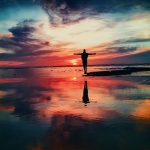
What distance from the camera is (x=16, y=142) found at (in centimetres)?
1244

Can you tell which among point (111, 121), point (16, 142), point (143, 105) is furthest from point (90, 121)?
point (143, 105)

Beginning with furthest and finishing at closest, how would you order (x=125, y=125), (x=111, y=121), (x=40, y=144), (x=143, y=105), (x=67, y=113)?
(x=143, y=105), (x=67, y=113), (x=111, y=121), (x=125, y=125), (x=40, y=144)

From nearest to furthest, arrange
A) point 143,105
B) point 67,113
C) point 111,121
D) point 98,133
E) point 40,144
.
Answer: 1. point 40,144
2. point 98,133
3. point 111,121
4. point 67,113
5. point 143,105

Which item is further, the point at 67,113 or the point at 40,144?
the point at 67,113

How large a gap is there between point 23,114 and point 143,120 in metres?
8.21

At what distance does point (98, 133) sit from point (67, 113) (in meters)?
5.71

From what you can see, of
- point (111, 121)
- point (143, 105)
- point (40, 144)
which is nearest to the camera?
point (40, 144)

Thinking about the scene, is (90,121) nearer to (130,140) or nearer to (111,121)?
(111,121)

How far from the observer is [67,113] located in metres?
19.0

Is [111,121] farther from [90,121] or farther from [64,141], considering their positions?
[64,141]

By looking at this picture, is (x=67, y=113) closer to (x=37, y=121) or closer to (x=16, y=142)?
(x=37, y=121)

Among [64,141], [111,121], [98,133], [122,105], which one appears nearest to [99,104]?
[122,105]

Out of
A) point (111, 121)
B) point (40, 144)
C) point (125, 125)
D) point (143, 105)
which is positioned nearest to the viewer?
point (40, 144)

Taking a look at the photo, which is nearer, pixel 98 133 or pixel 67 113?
pixel 98 133
